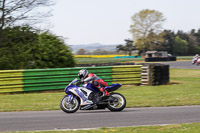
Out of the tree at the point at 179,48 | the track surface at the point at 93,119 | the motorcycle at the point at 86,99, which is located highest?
the tree at the point at 179,48

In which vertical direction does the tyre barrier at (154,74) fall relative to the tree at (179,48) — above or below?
below

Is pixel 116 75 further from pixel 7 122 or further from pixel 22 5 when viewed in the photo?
pixel 7 122

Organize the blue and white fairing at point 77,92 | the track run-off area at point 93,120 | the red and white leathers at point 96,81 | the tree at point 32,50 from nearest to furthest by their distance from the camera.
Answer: the track run-off area at point 93,120, the red and white leathers at point 96,81, the blue and white fairing at point 77,92, the tree at point 32,50

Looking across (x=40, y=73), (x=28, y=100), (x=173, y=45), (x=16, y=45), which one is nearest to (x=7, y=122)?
(x=28, y=100)

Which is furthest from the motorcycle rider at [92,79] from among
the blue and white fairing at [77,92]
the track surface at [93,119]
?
the track surface at [93,119]

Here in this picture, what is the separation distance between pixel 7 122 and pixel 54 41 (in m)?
12.3

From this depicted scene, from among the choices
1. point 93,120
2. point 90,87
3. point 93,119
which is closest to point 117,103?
point 90,87

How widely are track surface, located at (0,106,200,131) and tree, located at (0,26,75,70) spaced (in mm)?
9695

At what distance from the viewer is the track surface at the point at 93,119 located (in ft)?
25.2

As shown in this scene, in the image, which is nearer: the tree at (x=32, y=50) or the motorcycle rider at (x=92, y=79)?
the motorcycle rider at (x=92, y=79)

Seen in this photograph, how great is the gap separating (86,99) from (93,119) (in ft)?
4.67

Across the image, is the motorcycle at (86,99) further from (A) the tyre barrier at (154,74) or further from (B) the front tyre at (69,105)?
(A) the tyre barrier at (154,74)

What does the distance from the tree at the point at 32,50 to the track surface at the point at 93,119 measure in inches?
382

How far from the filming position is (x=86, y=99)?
9.95m
